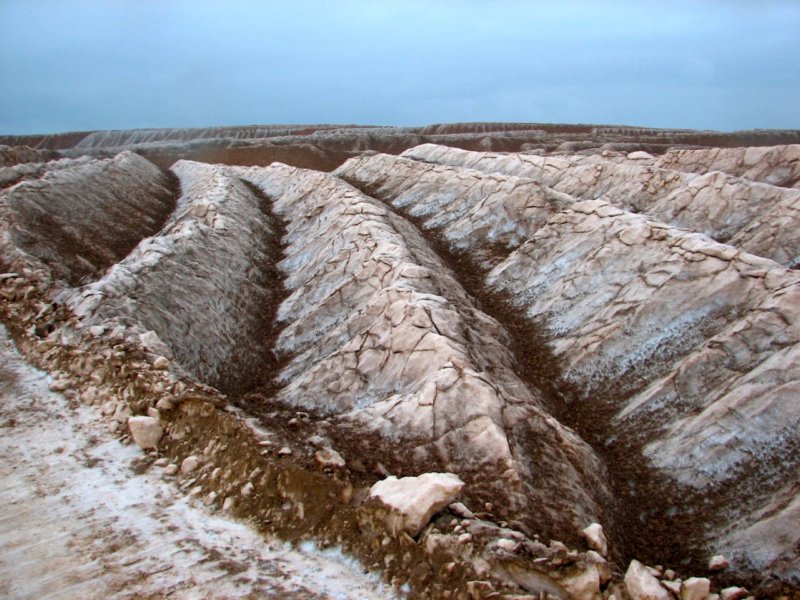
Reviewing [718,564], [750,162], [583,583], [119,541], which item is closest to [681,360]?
[718,564]

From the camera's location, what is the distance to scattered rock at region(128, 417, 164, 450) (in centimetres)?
882

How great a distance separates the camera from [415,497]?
6.89m

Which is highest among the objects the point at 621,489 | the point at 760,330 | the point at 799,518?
the point at 760,330

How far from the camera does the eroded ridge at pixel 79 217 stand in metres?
16.9

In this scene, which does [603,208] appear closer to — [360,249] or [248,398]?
[360,249]

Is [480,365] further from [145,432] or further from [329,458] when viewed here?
[145,432]

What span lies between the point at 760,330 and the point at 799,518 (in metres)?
4.18

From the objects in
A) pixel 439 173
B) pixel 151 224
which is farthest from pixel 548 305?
pixel 151 224

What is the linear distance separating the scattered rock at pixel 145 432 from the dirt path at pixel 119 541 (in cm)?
19

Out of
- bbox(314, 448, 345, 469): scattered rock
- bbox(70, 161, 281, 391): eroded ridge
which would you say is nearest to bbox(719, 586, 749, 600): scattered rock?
bbox(314, 448, 345, 469): scattered rock

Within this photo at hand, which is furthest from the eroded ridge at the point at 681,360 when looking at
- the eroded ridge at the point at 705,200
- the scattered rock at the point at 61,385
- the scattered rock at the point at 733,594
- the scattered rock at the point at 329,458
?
the scattered rock at the point at 61,385

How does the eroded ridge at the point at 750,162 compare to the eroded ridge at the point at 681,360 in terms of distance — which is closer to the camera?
the eroded ridge at the point at 681,360

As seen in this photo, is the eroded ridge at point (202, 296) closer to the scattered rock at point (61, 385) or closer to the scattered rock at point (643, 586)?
the scattered rock at point (61, 385)

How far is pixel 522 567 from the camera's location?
19.9ft
